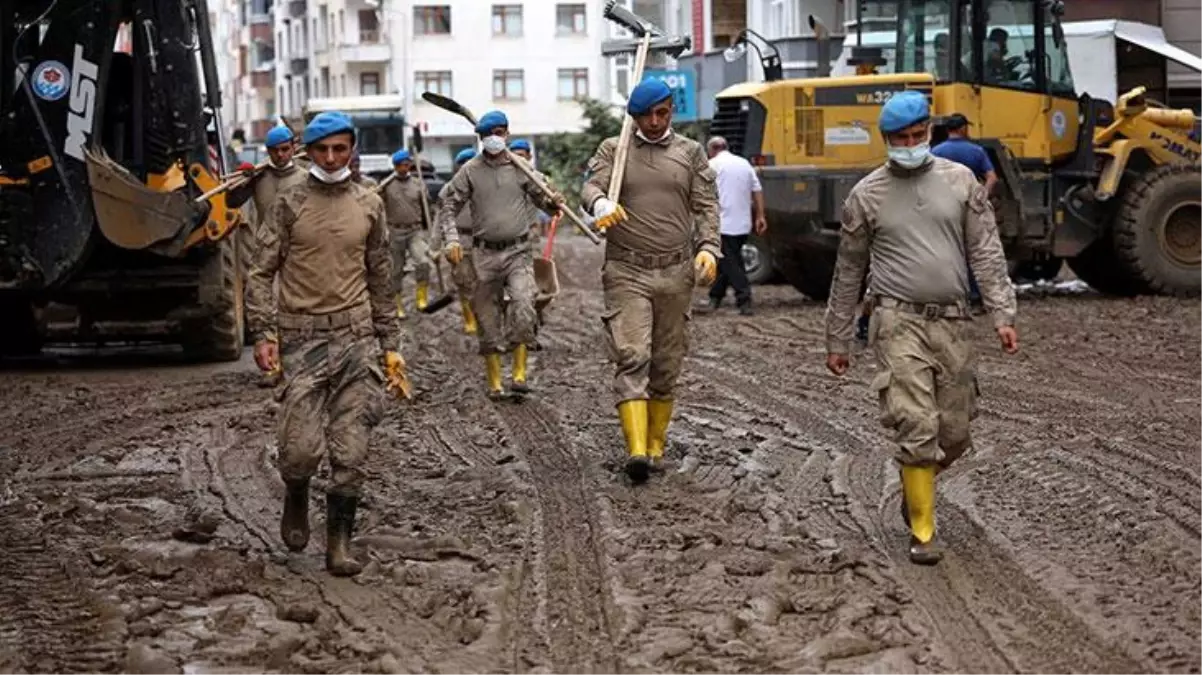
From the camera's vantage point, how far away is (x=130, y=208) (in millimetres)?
16391

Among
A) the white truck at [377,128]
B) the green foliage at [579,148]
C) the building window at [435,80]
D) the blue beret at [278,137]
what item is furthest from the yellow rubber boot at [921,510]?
the building window at [435,80]

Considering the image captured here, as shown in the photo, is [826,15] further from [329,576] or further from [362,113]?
[329,576]

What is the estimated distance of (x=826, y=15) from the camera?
45.5 meters

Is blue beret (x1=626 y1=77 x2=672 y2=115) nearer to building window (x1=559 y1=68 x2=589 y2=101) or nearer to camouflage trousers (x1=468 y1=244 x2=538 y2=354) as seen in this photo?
camouflage trousers (x1=468 y1=244 x2=538 y2=354)

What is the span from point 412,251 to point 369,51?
6470cm

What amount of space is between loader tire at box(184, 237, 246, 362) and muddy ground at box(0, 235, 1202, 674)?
7.28 feet

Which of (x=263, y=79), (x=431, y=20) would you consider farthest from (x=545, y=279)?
(x=263, y=79)

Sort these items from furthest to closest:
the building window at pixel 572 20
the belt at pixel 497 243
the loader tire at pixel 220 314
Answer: the building window at pixel 572 20
the loader tire at pixel 220 314
the belt at pixel 497 243

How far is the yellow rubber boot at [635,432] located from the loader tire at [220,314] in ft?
24.0

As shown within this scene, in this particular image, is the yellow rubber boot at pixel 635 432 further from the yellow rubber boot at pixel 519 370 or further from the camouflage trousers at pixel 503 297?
the yellow rubber boot at pixel 519 370

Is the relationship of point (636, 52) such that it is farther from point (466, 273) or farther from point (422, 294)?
point (422, 294)

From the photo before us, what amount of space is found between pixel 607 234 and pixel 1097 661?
4.63 metres

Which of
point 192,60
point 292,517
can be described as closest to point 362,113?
point 192,60

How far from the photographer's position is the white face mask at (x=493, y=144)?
14156 mm
